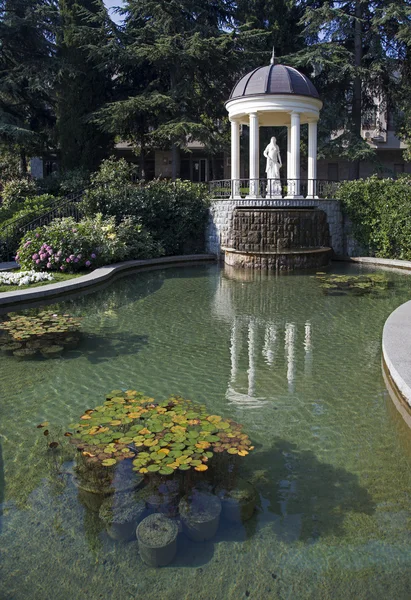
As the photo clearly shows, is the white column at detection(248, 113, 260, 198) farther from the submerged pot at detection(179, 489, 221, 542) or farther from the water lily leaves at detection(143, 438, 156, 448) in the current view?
the submerged pot at detection(179, 489, 221, 542)

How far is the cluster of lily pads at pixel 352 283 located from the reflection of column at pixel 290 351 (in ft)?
10.2

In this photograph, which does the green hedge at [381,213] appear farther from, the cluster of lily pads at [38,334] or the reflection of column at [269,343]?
the cluster of lily pads at [38,334]

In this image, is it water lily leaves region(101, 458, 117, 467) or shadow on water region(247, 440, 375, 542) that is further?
water lily leaves region(101, 458, 117, 467)

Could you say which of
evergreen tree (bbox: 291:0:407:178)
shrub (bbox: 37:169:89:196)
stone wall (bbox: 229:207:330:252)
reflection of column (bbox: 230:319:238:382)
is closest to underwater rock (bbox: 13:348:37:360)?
reflection of column (bbox: 230:319:238:382)

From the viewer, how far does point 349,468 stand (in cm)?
414

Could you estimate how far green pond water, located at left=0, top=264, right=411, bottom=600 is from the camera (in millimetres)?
2979

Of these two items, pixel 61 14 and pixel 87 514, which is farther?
pixel 61 14

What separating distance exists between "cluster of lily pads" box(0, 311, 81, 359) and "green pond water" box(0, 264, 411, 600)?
0.24 m

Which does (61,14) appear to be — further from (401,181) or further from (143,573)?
(143,573)

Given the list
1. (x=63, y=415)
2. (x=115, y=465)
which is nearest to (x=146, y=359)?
(x=63, y=415)

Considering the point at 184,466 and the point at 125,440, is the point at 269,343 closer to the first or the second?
the point at 125,440

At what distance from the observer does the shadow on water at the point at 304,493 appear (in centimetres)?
343

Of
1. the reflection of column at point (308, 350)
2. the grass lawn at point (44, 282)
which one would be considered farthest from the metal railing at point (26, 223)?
the reflection of column at point (308, 350)

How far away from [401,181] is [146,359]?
1256 cm
